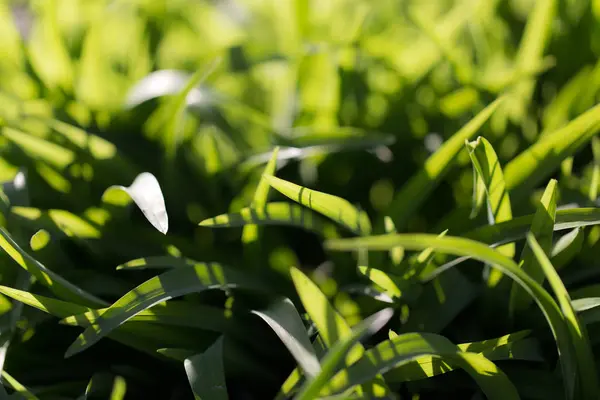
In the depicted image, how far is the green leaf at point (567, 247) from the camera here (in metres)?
0.55

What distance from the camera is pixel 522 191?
623 millimetres

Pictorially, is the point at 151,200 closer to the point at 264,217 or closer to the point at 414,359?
the point at 264,217

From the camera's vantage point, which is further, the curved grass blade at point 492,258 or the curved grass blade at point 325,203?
the curved grass blade at point 325,203

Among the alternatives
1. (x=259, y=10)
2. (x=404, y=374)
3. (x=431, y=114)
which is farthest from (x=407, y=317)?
(x=259, y=10)

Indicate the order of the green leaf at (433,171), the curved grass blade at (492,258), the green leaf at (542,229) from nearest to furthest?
the curved grass blade at (492,258)
the green leaf at (542,229)
the green leaf at (433,171)

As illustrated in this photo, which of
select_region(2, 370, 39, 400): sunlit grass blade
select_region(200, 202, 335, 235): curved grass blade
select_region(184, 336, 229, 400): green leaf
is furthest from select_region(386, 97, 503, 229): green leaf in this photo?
select_region(2, 370, 39, 400): sunlit grass blade

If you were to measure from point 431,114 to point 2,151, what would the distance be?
1.84ft

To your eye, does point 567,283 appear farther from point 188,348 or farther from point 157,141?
point 157,141

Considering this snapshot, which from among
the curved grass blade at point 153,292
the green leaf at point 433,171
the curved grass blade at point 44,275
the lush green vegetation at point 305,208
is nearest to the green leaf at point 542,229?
the lush green vegetation at point 305,208

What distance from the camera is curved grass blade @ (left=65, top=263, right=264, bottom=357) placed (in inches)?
19.7

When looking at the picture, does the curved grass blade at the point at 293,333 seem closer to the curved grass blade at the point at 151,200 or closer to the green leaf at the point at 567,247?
the curved grass blade at the point at 151,200

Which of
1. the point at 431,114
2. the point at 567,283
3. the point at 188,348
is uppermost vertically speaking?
the point at 431,114

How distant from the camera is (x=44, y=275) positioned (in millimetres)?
544

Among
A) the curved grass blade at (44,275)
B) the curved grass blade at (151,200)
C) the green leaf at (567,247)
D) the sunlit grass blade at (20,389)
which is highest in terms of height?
the green leaf at (567,247)
